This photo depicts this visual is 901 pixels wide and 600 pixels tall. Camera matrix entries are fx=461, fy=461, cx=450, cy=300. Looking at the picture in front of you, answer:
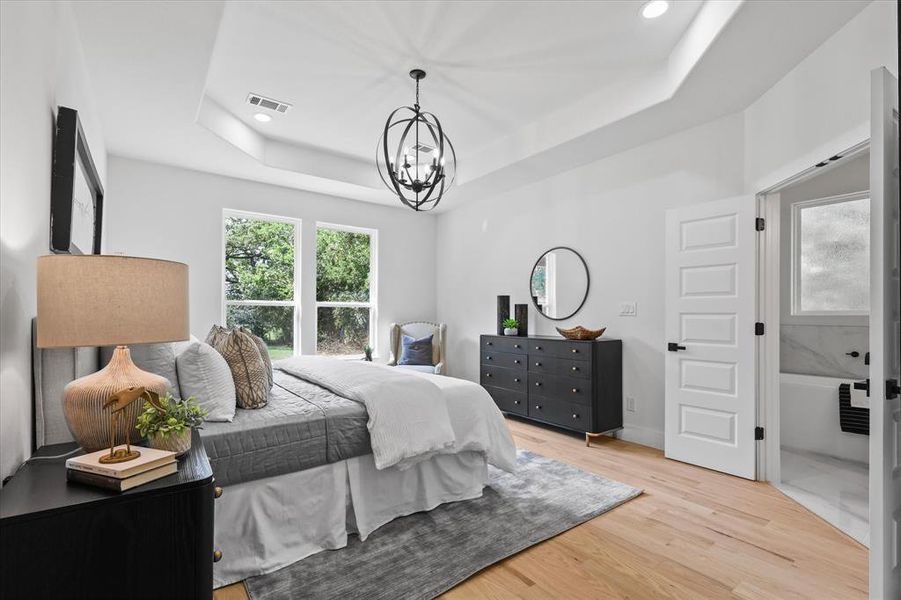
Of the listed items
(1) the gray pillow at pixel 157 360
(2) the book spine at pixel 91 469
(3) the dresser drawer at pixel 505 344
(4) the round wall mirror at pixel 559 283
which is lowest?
(3) the dresser drawer at pixel 505 344

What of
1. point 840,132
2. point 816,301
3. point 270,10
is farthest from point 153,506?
point 816,301

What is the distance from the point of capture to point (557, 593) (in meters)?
1.91

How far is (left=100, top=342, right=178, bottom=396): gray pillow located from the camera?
6.69ft

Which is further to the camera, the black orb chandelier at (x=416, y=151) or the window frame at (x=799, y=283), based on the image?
the window frame at (x=799, y=283)

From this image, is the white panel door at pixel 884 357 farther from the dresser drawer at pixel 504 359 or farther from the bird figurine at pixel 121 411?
the dresser drawer at pixel 504 359

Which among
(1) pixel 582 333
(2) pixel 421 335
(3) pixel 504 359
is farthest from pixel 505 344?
(2) pixel 421 335

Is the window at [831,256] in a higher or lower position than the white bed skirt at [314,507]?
higher

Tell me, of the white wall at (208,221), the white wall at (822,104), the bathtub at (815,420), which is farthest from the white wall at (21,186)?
the bathtub at (815,420)

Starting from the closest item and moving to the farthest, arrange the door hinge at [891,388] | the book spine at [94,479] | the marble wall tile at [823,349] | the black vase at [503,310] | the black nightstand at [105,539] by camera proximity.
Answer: the black nightstand at [105,539]
the book spine at [94,479]
the door hinge at [891,388]
the marble wall tile at [823,349]
the black vase at [503,310]

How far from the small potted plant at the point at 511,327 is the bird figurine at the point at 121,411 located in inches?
152

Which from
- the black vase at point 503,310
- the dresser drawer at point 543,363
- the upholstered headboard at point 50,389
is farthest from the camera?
the black vase at point 503,310

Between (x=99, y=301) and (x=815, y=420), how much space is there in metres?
4.73

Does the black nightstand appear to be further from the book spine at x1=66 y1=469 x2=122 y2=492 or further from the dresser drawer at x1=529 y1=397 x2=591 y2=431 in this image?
the dresser drawer at x1=529 y1=397 x2=591 y2=431

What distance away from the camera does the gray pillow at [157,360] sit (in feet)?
6.69
